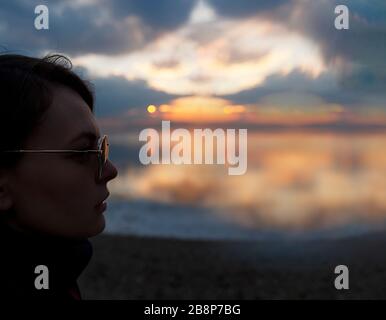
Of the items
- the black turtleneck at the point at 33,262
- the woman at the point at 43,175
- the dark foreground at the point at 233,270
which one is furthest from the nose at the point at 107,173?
the dark foreground at the point at 233,270

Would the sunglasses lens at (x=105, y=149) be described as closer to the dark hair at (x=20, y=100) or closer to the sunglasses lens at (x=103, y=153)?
the sunglasses lens at (x=103, y=153)

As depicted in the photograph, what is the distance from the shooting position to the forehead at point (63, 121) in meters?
1.72

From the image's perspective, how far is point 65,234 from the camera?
1.78m

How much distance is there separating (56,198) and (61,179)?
0.22ft

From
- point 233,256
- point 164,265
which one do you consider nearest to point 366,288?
point 233,256

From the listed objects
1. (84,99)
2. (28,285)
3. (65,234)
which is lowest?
(28,285)

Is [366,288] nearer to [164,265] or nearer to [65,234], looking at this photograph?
[164,265]

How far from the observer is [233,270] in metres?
7.13

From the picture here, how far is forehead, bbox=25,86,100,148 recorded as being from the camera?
1.72m

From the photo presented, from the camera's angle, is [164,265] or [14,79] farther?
[164,265]

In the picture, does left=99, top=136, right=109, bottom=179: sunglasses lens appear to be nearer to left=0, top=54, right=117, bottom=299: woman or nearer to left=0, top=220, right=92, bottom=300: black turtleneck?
left=0, top=54, right=117, bottom=299: woman

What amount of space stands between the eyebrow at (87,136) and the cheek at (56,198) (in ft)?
0.30
